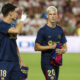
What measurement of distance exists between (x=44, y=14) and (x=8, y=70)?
16234 millimetres

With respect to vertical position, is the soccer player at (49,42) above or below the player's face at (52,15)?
below

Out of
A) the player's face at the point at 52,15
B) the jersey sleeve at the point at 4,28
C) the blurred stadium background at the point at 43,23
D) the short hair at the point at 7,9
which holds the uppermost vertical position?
the short hair at the point at 7,9

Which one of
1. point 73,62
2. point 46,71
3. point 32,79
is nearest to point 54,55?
point 46,71

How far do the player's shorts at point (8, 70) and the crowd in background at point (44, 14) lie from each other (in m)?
15.0

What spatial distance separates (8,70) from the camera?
6.43 metres

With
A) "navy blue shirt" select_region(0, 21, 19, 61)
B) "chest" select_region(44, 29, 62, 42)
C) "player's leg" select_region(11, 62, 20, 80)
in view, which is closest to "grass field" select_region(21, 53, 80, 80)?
"chest" select_region(44, 29, 62, 42)

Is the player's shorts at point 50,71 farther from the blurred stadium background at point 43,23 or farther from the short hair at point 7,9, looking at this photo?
the blurred stadium background at point 43,23

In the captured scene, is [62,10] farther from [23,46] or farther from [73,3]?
[23,46]

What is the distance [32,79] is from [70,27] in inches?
445

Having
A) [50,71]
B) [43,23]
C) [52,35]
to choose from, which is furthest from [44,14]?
[50,71]

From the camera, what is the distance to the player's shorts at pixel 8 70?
6.43 metres

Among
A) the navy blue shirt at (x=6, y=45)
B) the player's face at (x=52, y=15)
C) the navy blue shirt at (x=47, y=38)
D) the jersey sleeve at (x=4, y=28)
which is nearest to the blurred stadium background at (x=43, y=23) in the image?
the navy blue shirt at (x=47, y=38)

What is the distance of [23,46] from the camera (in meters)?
19.5

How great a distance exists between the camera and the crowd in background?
850 inches
